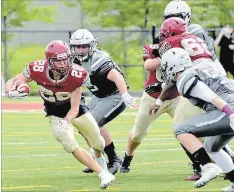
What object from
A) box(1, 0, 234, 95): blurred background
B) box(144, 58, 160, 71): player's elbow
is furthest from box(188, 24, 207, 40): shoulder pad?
box(1, 0, 234, 95): blurred background

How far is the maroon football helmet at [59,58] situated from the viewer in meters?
7.89

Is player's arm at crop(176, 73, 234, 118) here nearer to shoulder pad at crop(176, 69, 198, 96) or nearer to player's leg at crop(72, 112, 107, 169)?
shoulder pad at crop(176, 69, 198, 96)

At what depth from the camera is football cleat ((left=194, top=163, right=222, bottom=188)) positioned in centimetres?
710

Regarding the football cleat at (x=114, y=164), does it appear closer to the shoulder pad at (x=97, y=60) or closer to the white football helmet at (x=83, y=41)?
the shoulder pad at (x=97, y=60)

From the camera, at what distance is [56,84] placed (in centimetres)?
801

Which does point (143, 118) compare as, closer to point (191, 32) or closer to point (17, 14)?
point (191, 32)

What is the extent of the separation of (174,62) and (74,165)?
295 cm

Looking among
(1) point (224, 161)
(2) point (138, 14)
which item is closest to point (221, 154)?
(1) point (224, 161)

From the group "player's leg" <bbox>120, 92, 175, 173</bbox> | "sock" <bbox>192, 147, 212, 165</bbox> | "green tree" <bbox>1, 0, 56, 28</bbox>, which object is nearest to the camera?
"sock" <bbox>192, 147, 212, 165</bbox>

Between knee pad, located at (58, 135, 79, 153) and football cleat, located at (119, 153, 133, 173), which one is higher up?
knee pad, located at (58, 135, 79, 153)

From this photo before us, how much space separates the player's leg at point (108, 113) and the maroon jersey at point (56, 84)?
3.15 ft

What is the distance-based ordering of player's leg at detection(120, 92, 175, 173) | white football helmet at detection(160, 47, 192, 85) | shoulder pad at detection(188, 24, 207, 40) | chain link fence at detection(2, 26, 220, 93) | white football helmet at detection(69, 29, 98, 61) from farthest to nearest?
chain link fence at detection(2, 26, 220, 93) → player's leg at detection(120, 92, 175, 173) → white football helmet at detection(69, 29, 98, 61) → shoulder pad at detection(188, 24, 207, 40) → white football helmet at detection(160, 47, 192, 85)

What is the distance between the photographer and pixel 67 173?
30.2ft

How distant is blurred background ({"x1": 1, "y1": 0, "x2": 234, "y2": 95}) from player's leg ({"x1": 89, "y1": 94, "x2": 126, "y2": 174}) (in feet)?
46.5
